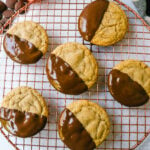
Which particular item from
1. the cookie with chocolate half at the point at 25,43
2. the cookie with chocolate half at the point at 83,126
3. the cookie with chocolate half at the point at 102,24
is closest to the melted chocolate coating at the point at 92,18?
the cookie with chocolate half at the point at 102,24

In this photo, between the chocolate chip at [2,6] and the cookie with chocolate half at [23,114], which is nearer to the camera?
the cookie with chocolate half at [23,114]

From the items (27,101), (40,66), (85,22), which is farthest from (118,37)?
(27,101)

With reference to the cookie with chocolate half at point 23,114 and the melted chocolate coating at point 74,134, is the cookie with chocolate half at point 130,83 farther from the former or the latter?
the cookie with chocolate half at point 23,114

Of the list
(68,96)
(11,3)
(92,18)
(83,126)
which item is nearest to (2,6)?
(11,3)

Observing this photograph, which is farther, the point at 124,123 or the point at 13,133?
the point at 124,123

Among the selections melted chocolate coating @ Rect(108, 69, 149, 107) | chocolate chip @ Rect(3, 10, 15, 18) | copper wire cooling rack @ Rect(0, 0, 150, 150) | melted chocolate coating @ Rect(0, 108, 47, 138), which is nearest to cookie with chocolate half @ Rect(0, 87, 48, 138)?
melted chocolate coating @ Rect(0, 108, 47, 138)

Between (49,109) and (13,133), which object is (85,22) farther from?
(13,133)
